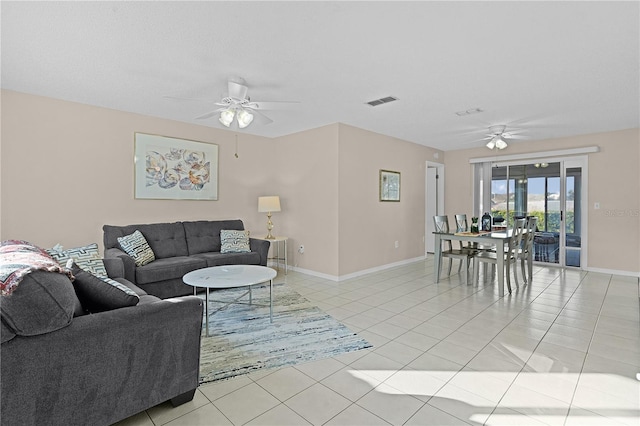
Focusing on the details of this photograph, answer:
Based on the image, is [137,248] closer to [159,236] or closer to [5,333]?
[159,236]

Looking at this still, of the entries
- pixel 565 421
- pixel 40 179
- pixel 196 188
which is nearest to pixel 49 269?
pixel 565 421

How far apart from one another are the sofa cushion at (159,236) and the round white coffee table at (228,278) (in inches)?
47.4

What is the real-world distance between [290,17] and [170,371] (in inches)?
90.4

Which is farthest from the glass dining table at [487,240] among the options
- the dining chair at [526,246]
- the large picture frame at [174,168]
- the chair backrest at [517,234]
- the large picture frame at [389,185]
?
the large picture frame at [174,168]

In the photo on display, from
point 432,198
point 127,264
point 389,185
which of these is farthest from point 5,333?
point 432,198

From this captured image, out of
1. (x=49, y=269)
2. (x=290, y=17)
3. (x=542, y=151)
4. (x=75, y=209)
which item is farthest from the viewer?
(x=542, y=151)

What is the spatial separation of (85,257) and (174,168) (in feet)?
7.38

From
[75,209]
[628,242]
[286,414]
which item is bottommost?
[286,414]

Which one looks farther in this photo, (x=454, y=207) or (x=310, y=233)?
(x=454, y=207)

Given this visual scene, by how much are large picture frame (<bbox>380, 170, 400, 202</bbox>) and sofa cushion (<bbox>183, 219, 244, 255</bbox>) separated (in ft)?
8.82

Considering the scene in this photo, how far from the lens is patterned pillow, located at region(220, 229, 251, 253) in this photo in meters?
4.69

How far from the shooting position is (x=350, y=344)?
2.71 metres

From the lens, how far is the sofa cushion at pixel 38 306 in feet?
4.21

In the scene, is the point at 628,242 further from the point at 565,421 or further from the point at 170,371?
the point at 170,371
